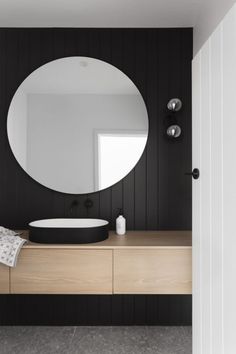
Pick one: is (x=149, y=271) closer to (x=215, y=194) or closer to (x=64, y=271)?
(x=64, y=271)

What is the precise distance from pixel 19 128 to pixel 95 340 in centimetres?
167

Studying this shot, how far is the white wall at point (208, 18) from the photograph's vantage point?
1847 millimetres

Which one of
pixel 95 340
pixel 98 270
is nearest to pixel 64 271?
pixel 98 270

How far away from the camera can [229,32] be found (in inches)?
53.4

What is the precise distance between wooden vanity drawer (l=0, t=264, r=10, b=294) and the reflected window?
2.96 feet

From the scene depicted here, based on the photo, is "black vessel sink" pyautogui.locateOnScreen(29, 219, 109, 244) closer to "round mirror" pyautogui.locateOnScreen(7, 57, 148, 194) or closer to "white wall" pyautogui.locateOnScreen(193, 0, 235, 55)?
"round mirror" pyautogui.locateOnScreen(7, 57, 148, 194)

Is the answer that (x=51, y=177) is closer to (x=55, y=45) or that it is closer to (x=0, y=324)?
(x=55, y=45)

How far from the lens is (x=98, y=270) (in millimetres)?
2025

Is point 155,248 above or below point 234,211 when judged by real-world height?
below

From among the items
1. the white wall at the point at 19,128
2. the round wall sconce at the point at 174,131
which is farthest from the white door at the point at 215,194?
the white wall at the point at 19,128

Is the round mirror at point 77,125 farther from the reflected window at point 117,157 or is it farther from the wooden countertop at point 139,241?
the wooden countertop at point 139,241

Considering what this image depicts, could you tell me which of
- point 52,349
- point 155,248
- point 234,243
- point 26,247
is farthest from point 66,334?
point 234,243

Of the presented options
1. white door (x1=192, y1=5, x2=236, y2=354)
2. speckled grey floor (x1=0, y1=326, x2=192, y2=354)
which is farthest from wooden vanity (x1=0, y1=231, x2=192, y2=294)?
speckled grey floor (x1=0, y1=326, x2=192, y2=354)

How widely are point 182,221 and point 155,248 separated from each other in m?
0.63
